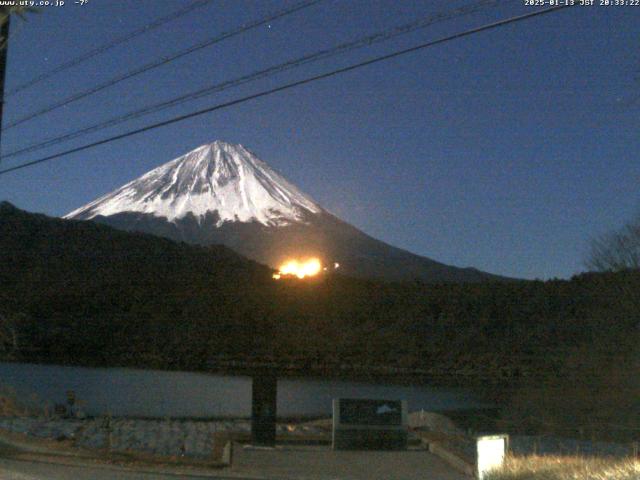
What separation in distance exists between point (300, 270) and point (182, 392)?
2953 cm

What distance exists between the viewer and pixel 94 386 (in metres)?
32.8

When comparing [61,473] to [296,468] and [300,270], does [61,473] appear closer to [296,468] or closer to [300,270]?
[296,468]

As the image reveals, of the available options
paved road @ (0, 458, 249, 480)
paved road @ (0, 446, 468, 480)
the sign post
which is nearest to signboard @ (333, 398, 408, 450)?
paved road @ (0, 446, 468, 480)

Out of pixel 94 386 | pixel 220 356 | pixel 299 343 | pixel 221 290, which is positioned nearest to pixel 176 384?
pixel 94 386

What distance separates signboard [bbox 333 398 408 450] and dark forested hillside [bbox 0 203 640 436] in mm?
22595

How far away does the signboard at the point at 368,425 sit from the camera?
640 inches

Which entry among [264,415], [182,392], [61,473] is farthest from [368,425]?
A: [182,392]

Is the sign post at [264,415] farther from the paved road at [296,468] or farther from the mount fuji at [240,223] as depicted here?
the mount fuji at [240,223]

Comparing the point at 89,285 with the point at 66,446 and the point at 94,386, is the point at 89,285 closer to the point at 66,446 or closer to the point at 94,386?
the point at 94,386

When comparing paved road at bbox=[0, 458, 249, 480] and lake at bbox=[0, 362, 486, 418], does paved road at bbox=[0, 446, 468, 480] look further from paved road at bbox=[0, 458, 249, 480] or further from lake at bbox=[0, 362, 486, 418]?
lake at bbox=[0, 362, 486, 418]

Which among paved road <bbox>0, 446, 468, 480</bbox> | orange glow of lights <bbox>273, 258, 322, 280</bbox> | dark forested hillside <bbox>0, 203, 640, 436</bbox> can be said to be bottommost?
paved road <bbox>0, 446, 468, 480</bbox>

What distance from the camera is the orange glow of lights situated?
188 feet

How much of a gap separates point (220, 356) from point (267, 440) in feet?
93.8

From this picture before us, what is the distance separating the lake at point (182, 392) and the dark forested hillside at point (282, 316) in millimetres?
4082
